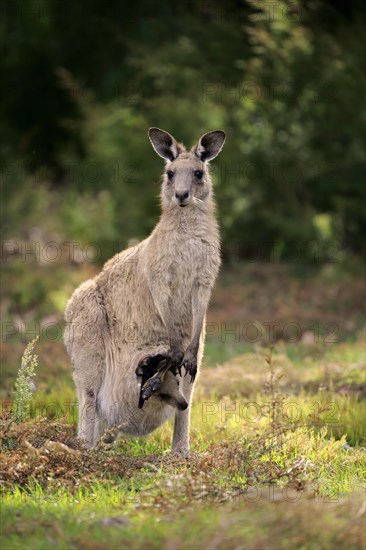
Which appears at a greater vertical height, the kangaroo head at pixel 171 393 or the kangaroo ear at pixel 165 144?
the kangaroo ear at pixel 165 144

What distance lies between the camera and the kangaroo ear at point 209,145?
759 centimetres

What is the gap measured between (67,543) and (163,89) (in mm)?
12619

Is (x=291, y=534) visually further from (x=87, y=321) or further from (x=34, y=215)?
(x=34, y=215)

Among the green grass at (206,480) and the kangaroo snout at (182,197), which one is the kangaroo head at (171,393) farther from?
the kangaroo snout at (182,197)

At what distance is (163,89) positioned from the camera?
16.6 m

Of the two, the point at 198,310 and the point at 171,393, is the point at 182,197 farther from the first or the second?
the point at 171,393

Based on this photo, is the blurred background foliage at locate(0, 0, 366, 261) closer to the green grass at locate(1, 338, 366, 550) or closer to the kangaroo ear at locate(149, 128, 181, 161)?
the green grass at locate(1, 338, 366, 550)

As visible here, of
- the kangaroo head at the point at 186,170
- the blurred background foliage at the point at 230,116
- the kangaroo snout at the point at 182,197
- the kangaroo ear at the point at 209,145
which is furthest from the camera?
the blurred background foliage at the point at 230,116

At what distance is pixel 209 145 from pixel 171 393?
201cm

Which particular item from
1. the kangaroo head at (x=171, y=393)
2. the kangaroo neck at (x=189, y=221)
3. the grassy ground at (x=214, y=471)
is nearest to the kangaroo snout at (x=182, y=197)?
the kangaroo neck at (x=189, y=221)

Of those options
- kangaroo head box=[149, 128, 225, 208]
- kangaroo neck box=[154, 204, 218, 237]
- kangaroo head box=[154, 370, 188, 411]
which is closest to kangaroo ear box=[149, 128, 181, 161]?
kangaroo head box=[149, 128, 225, 208]

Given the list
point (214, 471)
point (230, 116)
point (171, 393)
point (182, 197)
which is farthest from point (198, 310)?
point (230, 116)

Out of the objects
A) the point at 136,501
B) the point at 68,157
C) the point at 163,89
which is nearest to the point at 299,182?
the point at 163,89

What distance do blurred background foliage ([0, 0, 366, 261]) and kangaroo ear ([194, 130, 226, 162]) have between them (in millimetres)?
6737
